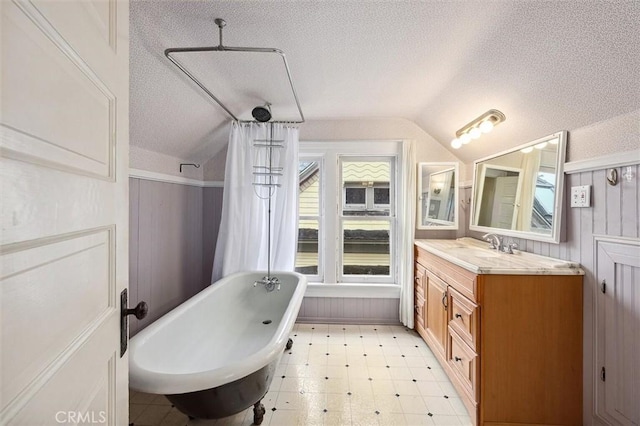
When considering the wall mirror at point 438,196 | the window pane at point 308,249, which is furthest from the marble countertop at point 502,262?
the window pane at point 308,249

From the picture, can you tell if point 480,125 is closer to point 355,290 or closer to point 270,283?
point 355,290

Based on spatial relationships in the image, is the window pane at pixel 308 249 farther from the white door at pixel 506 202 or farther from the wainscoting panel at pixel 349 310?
the white door at pixel 506 202

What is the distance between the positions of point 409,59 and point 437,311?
6.04ft

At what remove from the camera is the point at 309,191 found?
295cm

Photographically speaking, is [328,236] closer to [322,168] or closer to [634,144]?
[322,168]

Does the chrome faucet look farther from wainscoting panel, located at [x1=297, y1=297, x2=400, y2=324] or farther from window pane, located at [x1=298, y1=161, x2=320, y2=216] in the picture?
window pane, located at [x1=298, y1=161, x2=320, y2=216]

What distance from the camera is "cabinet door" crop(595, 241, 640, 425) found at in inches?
48.6

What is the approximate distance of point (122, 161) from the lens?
727 mm

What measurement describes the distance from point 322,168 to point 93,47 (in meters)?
2.37

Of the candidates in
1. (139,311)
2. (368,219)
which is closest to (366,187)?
(368,219)

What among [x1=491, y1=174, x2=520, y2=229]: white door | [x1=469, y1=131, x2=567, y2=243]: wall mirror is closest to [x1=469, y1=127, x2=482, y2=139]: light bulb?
[x1=469, y1=131, x2=567, y2=243]: wall mirror

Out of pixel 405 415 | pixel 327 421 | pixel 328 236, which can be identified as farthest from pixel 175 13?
pixel 405 415

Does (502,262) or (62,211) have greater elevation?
(62,211)

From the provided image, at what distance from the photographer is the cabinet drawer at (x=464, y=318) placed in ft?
5.03
